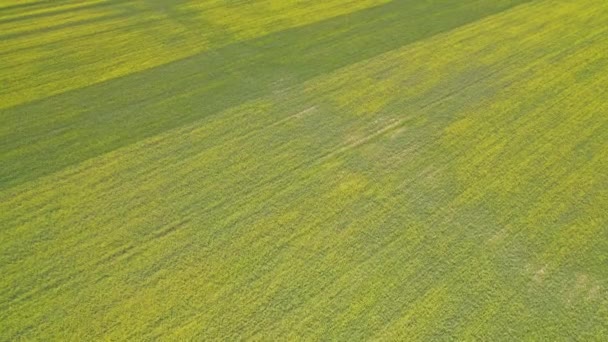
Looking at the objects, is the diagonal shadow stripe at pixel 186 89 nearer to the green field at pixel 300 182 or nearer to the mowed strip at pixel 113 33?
the green field at pixel 300 182

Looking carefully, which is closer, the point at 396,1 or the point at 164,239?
the point at 164,239

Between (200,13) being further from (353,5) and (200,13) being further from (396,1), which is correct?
(396,1)

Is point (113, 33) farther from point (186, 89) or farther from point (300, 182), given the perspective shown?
point (300, 182)

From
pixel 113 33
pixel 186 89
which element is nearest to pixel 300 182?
pixel 186 89

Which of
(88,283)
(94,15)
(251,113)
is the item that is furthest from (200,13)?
(88,283)

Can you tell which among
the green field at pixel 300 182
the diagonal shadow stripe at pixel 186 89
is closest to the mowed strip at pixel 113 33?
the green field at pixel 300 182

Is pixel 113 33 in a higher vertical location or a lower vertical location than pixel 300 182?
higher

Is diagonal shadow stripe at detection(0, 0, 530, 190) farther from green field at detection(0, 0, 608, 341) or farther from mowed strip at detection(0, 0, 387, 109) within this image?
mowed strip at detection(0, 0, 387, 109)

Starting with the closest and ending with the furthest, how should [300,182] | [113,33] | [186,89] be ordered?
[300,182], [186,89], [113,33]

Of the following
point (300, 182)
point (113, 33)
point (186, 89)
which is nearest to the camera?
point (300, 182)
